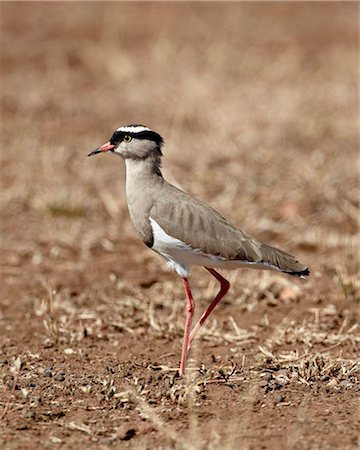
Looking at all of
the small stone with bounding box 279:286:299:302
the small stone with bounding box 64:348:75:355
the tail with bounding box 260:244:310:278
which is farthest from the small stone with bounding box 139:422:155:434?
the small stone with bounding box 279:286:299:302

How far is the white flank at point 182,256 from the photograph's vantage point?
5.25 metres

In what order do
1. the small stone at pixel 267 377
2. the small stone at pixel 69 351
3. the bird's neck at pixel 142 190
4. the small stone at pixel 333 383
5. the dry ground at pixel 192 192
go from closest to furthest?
the dry ground at pixel 192 192
the small stone at pixel 333 383
the small stone at pixel 267 377
the bird's neck at pixel 142 190
the small stone at pixel 69 351

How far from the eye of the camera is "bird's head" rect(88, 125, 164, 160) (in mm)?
5555

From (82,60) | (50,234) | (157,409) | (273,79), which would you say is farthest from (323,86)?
(157,409)

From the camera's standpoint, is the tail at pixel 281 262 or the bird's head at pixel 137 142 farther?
the bird's head at pixel 137 142

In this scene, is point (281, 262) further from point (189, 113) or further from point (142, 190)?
point (189, 113)

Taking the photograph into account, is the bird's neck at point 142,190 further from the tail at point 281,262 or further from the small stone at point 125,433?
the small stone at point 125,433

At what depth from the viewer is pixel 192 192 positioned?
9.27 m

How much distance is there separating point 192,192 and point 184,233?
4.03 meters

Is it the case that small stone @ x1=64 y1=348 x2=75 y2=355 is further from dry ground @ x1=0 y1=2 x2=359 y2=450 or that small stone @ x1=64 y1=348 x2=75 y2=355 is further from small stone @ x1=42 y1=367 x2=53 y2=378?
small stone @ x1=42 y1=367 x2=53 y2=378

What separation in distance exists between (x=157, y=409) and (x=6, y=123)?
728 cm

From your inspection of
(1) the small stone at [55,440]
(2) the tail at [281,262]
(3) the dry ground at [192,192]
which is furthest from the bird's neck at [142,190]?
(1) the small stone at [55,440]

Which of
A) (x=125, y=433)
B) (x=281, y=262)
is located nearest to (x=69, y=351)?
(x=281, y=262)

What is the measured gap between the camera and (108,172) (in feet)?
32.4
